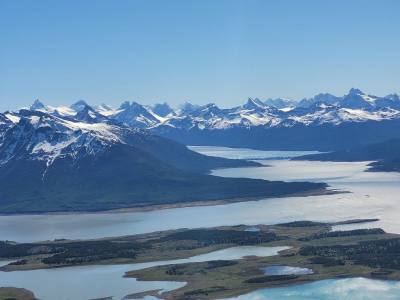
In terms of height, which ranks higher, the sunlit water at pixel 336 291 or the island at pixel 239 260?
the island at pixel 239 260

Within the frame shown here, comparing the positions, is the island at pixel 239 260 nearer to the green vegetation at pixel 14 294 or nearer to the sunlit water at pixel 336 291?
the sunlit water at pixel 336 291

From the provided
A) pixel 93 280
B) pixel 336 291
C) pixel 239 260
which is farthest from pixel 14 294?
pixel 336 291

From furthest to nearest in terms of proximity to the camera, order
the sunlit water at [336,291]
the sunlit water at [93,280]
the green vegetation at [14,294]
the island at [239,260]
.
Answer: the island at [239,260]
the sunlit water at [93,280]
the green vegetation at [14,294]
the sunlit water at [336,291]

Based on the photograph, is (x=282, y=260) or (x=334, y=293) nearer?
(x=334, y=293)

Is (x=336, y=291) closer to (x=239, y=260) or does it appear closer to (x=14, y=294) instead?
(x=239, y=260)

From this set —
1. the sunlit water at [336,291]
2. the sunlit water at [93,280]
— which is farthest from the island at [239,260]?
the sunlit water at [93,280]

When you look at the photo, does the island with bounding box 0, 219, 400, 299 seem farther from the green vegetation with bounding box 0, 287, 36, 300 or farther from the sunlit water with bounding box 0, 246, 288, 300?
the green vegetation with bounding box 0, 287, 36, 300

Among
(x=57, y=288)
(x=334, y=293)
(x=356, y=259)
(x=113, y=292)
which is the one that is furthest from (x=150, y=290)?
(x=356, y=259)

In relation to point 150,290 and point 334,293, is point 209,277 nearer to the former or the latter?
point 150,290

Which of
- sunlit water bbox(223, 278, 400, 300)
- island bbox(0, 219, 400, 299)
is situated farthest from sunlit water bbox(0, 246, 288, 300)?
sunlit water bbox(223, 278, 400, 300)
